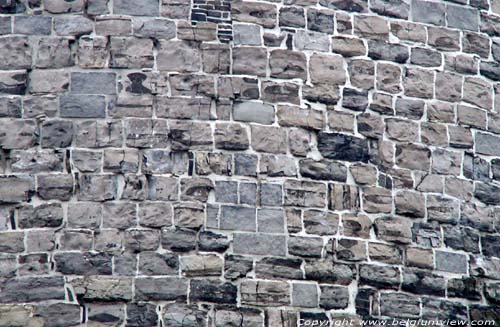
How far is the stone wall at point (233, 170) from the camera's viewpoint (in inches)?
396

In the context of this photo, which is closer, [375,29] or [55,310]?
[55,310]

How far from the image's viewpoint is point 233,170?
1034 centimetres

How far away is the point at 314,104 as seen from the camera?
35.0 feet

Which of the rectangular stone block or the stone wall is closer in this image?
the stone wall

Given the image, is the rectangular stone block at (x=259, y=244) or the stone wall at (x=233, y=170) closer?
the stone wall at (x=233, y=170)

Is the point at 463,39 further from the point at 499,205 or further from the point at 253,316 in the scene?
the point at 253,316

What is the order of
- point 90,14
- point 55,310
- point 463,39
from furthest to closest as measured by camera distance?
point 463,39 → point 90,14 → point 55,310

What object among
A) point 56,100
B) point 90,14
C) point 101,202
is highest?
point 90,14

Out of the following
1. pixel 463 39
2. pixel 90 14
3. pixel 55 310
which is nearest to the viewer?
pixel 55 310

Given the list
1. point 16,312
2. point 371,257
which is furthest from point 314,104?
point 16,312

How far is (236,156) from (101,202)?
1.03m

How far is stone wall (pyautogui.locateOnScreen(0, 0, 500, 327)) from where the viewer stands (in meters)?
10.0

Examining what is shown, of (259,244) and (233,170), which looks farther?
(233,170)

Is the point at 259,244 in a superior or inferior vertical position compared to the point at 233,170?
inferior
